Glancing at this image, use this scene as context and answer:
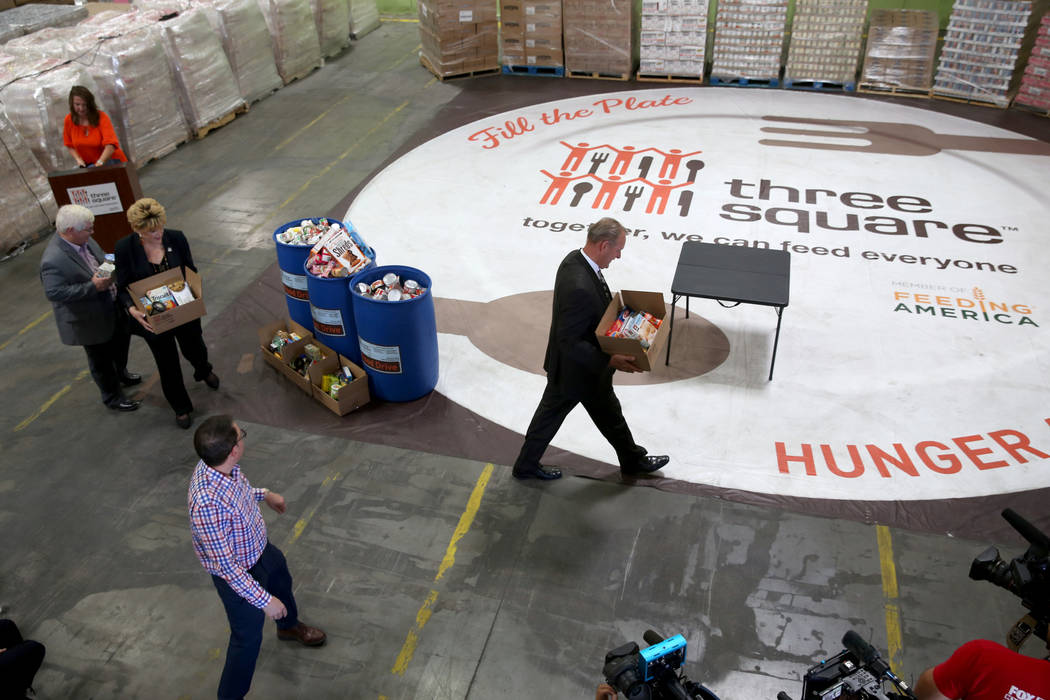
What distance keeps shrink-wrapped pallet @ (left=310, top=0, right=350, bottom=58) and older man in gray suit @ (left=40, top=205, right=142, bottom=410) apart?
10.7 meters

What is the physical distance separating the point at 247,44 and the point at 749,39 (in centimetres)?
897

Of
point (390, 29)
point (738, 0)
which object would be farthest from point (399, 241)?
point (390, 29)

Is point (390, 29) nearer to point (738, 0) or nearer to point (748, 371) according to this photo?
point (738, 0)

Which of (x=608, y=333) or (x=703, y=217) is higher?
(x=608, y=333)

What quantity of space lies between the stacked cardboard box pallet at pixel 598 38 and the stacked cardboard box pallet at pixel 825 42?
301cm

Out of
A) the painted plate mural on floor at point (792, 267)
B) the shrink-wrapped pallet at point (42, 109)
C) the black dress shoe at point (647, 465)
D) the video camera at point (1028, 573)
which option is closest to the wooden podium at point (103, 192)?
the shrink-wrapped pallet at point (42, 109)

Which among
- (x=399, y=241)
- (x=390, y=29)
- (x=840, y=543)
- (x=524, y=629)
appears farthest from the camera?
(x=390, y=29)

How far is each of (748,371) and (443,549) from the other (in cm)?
357

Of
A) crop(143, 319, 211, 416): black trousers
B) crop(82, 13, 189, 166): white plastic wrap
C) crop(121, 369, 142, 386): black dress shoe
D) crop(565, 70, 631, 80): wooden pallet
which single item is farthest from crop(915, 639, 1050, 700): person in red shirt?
crop(565, 70, 631, 80): wooden pallet

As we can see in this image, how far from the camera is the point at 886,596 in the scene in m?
5.31

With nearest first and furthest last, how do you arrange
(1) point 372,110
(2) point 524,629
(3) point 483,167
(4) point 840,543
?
(2) point 524,629 → (4) point 840,543 → (3) point 483,167 → (1) point 372,110

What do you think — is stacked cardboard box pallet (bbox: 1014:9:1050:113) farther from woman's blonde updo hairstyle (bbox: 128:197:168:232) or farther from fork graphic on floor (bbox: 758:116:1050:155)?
woman's blonde updo hairstyle (bbox: 128:197:168:232)

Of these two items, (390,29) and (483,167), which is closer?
(483,167)

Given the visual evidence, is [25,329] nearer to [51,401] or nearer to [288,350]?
[51,401]
